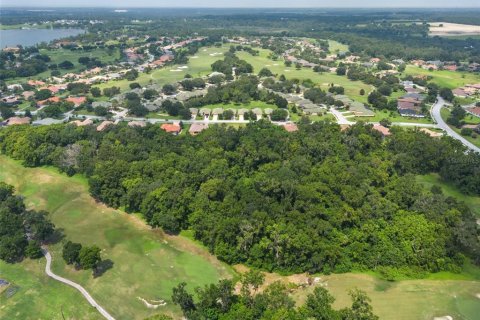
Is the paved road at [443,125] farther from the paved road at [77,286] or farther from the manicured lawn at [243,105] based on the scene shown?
the paved road at [77,286]

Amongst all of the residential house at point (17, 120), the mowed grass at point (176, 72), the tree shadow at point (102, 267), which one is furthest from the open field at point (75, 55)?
the tree shadow at point (102, 267)

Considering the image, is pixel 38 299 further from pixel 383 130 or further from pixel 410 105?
pixel 410 105

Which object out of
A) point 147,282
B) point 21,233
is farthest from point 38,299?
point 147,282

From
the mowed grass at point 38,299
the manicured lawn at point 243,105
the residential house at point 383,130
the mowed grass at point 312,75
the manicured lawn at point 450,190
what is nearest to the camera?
the mowed grass at point 38,299

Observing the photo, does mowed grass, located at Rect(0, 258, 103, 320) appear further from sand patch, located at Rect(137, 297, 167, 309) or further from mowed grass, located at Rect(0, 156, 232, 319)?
sand patch, located at Rect(137, 297, 167, 309)

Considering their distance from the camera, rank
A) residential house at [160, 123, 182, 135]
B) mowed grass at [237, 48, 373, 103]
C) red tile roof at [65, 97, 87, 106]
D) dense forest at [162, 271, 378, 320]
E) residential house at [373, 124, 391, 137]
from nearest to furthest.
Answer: dense forest at [162, 271, 378, 320], residential house at [373, 124, 391, 137], residential house at [160, 123, 182, 135], red tile roof at [65, 97, 87, 106], mowed grass at [237, 48, 373, 103]

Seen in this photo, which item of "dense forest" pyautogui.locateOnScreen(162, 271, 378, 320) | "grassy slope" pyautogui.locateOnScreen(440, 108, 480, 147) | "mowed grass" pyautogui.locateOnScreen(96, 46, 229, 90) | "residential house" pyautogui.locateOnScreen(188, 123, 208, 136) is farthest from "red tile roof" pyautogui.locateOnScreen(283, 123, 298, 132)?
"mowed grass" pyautogui.locateOnScreen(96, 46, 229, 90)

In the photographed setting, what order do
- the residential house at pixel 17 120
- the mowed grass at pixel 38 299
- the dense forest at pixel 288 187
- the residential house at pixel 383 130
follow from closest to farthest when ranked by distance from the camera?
1. the mowed grass at pixel 38 299
2. the dense forest at pixel 288 187
3. the residential house at pixel 383 130
4. the residential house at pixel 17 120
